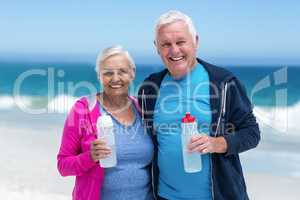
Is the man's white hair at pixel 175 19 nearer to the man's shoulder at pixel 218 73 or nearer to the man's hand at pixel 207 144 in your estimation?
the man's shoulder at pixel 218 73

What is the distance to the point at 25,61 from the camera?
4469 centimetres

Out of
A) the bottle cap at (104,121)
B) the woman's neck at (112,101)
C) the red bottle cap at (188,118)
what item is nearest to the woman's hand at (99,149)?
the bottle cap at (104,121)

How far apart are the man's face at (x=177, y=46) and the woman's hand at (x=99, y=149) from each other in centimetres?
55

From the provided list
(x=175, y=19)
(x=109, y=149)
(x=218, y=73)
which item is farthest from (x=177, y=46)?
(x=109, y=149)

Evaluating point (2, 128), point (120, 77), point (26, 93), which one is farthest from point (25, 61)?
point (120, 77)

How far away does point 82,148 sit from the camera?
8.57ft

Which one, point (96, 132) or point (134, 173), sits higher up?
point (96, 132)

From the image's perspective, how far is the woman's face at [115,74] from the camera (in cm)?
268

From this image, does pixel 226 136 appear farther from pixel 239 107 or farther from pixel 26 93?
pixel 26 93

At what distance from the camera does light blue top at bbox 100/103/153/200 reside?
2584 millimetres

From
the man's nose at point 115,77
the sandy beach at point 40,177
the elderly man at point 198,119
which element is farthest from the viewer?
the sandy beach at point 40,177

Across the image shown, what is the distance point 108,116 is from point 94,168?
0.29 metres

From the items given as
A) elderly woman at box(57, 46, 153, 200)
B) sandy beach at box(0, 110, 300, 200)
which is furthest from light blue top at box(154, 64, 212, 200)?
sandy beach at box(0, 110, 300, 200)

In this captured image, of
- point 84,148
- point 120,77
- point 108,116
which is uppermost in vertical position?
point 120,77
